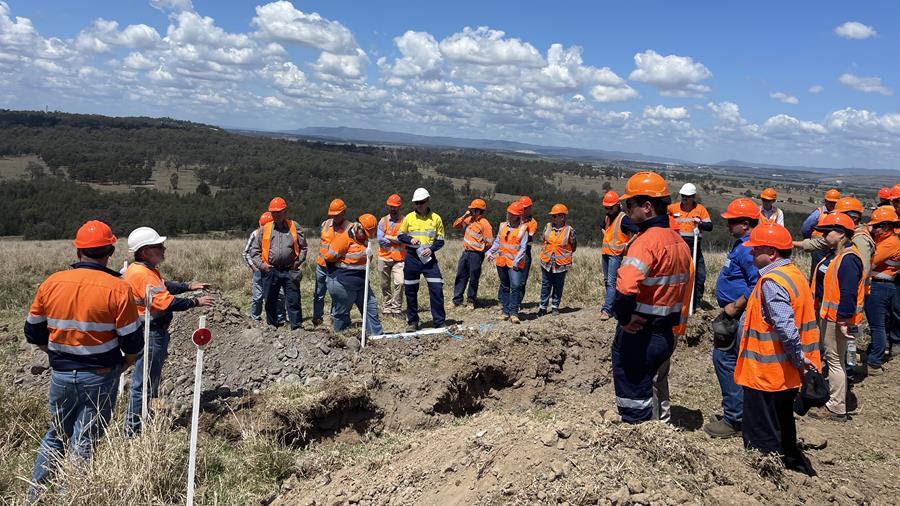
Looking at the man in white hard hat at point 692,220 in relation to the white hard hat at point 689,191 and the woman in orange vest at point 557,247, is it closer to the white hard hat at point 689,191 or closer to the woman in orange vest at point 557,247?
the white hard hat at point 689,191

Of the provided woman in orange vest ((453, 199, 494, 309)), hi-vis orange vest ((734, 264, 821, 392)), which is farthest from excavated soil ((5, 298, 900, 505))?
woman in orange vest ((453, 199, 494, 309))

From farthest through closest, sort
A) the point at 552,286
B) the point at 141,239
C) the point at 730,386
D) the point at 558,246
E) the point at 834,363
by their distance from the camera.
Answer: the point at 552,286 < the point at 558,246 < the point at 834,363 < the point at 730,386 < the point at 141,239

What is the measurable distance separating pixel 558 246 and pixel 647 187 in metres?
5.00

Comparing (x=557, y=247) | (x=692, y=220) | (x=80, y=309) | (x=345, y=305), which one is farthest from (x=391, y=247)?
(x=80, y=309)

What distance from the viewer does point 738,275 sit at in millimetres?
5250

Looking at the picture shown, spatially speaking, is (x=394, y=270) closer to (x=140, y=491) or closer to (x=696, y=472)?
(x=140, y=491)

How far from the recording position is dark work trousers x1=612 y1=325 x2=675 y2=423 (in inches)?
160

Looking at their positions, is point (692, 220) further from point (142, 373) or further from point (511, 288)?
point (142, 373)

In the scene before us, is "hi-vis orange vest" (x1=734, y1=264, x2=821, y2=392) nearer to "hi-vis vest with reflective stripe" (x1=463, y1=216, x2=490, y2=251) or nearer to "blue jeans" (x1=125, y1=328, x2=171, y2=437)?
"blue jeans" (x1=125, y1=328, x2=171, y2=437)

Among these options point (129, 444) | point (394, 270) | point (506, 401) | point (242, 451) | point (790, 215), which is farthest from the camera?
point (790, 215)

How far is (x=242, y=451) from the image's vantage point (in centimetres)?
470

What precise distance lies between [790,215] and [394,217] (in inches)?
1434

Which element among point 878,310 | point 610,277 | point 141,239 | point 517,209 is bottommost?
point 610,277

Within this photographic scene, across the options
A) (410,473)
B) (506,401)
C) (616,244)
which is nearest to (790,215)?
(616,244)
